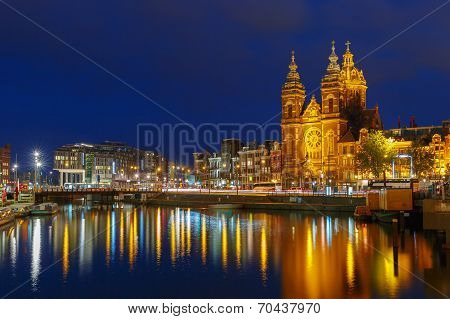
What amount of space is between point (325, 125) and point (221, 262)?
8789 centimetres

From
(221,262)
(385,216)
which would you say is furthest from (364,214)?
(221,262)

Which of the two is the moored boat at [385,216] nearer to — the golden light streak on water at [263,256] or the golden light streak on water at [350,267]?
the golden light streak on water at [263,256]

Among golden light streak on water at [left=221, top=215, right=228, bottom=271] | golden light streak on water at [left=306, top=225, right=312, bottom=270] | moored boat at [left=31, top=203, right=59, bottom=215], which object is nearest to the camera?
golden light streak on water at [left=306, top=225, right=312, bottom=270]

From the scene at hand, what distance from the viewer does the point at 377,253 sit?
4531cm

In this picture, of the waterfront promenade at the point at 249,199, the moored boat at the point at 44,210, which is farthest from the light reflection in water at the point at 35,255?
the waterfront promenade at the point at 249,199

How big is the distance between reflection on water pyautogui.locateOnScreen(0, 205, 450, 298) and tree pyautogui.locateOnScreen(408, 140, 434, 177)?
38.4 metres

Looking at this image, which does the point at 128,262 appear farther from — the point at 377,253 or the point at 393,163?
the point at 393,163

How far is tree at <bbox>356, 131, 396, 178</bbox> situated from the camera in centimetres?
10456

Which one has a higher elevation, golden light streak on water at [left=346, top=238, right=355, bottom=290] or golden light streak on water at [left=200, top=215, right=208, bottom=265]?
golden light streak on water at [left=200, top=215, right=208, bottom=265]

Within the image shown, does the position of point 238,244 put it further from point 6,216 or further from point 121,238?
point 6,216

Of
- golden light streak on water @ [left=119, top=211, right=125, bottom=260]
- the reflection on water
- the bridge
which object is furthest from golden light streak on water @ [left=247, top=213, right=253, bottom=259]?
the bridge

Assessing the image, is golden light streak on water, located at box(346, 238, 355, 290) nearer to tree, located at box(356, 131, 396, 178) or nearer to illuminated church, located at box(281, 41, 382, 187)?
tree, located at box(356, 131, 396, 178)

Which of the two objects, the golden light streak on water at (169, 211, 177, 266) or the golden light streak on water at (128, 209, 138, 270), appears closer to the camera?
the golden light streak on water at (128, 209, 138, 270)

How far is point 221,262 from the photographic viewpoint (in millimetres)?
42438
